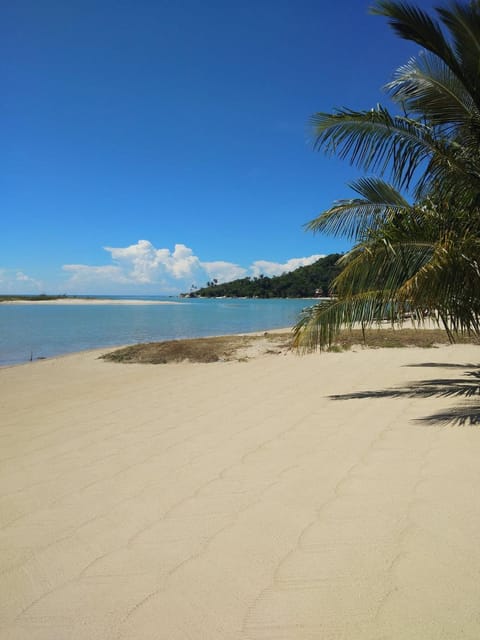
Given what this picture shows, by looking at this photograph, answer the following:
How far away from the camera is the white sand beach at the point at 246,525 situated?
191 cm

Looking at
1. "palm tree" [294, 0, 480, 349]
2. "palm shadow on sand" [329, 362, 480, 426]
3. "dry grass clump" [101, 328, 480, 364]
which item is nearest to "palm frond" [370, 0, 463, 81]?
"palm tree" [294, 0, 480, 349]

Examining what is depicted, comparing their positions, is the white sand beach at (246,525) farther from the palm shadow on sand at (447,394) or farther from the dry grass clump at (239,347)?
the dry grass clump at (239,347)

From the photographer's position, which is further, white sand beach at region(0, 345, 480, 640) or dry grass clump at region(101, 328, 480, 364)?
dry grass clump at region(101, 328, 480, 364)

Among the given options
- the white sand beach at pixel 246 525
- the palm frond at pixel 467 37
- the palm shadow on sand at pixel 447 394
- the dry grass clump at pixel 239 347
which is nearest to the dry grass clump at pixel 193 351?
the dry grass clump at pixel 239 347

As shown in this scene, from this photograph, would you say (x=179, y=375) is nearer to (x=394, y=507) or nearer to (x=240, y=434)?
(x=240, y=434)

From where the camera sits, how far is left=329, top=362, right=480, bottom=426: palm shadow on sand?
16.0 ft

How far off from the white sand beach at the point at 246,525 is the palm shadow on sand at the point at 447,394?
122mm

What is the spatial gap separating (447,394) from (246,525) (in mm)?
4607

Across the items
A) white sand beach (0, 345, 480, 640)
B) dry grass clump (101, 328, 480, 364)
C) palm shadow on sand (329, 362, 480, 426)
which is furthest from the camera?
dry grass clump (101, 328, 480, 364)

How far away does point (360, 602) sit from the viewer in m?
1.96

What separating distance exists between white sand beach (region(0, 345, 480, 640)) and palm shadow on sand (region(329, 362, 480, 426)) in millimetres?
122

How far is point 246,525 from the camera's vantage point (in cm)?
272

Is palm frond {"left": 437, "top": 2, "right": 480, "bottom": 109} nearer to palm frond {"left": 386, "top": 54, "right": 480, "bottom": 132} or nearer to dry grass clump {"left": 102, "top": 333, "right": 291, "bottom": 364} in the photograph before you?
palm frond {"left": 386, "top": 54, "right": 480, "bottom": 132}

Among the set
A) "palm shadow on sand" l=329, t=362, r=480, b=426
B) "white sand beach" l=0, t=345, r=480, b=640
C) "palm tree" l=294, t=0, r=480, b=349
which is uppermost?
"palm tree" l=294, t=0, r=480, b=349
